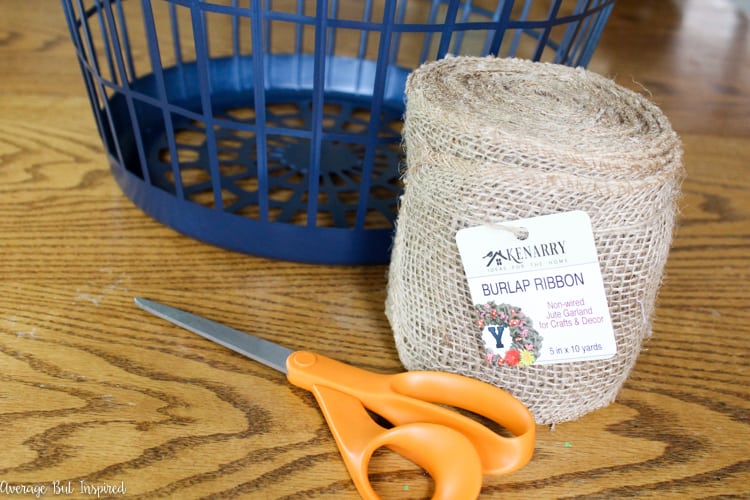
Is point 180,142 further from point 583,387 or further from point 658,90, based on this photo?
point 658,90

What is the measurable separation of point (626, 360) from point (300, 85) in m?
0.45

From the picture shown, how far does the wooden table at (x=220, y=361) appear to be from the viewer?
36 centimetres

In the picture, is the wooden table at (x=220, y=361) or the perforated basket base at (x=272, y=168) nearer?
the wooden table at (x=220, y=361)

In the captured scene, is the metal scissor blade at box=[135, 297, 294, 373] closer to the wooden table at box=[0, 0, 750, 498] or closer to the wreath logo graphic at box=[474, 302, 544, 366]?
the wooden table at box=[0, 0, 750, 498]

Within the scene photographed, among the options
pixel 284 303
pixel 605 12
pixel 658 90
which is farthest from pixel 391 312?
pixel 658 90

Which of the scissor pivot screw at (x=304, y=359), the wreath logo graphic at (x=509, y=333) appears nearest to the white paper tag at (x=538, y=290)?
the wreath logo graphic at (x=509, y=333)

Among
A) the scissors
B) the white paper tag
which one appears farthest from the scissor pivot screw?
the white paper tag

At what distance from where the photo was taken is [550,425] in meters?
0.40

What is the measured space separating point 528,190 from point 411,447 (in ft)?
0.46

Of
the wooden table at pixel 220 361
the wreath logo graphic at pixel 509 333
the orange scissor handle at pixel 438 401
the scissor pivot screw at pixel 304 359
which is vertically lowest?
the wooden table at pixel 220 361

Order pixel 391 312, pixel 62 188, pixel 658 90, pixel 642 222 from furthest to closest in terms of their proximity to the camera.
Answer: pixel 658 90
pixel 62 188
pixel 391 312
pixel 642 222

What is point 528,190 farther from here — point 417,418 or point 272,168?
point 272,168

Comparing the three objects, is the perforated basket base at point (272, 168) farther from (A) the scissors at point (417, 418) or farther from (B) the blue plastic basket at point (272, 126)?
(A) the scissors at point (417, 418)

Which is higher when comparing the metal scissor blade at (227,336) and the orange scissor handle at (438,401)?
the orange scissor handle at (438,401)
